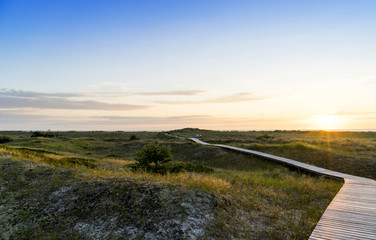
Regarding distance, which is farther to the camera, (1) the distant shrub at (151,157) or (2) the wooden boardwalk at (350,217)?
(1) the distant shrub at (151,157)

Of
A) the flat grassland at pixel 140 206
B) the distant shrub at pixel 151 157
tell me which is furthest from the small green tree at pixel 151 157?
the flat grassland at pixel 140 206

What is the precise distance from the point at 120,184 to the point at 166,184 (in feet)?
6.28

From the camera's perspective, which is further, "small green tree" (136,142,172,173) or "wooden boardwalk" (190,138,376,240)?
"small green tree" (136,142,172,173)

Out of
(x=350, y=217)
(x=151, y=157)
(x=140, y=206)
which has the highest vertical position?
(x=151, y=157)

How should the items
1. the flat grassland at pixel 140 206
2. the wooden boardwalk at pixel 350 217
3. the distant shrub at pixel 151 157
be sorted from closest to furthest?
1. the wooden boardwalk at pixel 350 217
2. the flat grassland at pixel 140 206
3. the distant shrub at pixel 151 157

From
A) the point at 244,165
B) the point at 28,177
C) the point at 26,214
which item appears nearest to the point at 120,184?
the point at 26,214

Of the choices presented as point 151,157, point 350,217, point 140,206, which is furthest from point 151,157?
point 350,217

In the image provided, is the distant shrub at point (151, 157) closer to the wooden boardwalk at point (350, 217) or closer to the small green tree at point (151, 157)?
the small green tree at point (151, 157)

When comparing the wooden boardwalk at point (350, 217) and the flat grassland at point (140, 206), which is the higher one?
the wooden boardwalk at point (350, 217)

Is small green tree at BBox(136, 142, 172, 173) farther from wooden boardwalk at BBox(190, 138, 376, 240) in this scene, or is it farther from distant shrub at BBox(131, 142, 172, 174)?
A: wooden boardwalk at BBox(190, 138, 376, 240)

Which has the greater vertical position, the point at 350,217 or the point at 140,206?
the point at 350,217

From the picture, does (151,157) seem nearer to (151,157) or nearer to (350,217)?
(151,157)

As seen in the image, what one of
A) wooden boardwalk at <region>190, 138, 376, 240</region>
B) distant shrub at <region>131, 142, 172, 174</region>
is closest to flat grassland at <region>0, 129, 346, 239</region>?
wooden boardwalk at <region>190, 138, 376, 240</region>

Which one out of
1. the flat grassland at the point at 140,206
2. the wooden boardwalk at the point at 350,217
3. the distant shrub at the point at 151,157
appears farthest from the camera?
the distant shrub at the point at 151,157
